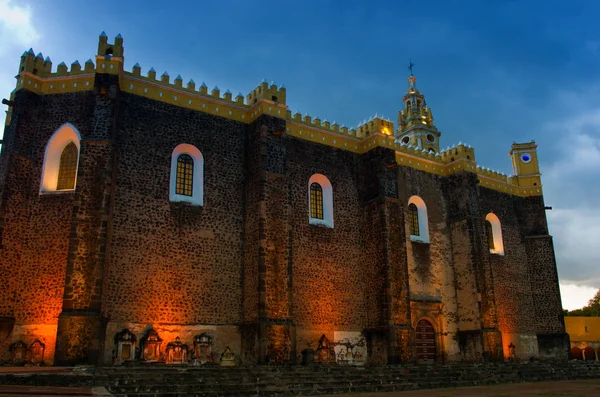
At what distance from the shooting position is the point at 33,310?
16156 millimetres

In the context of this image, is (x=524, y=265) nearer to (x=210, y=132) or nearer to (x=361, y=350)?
(x=361, y=350)

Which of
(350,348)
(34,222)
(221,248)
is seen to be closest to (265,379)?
(221,248)

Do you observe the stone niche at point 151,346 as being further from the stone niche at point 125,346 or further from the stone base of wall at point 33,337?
the stone base of wall at point 33,337

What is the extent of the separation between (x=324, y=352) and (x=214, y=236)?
618 centimetres

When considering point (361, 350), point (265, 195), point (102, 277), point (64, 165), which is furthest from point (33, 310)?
point (361, 350)

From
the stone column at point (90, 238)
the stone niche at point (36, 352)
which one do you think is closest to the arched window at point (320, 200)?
the stone column at point (90, 238)

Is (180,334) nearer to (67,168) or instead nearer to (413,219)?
(67,168)

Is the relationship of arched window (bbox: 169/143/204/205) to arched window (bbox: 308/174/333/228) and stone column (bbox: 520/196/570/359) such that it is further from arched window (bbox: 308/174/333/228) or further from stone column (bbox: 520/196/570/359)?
stone column (bbox: 520/196/570/359)

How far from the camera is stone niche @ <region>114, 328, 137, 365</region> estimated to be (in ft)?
52.7

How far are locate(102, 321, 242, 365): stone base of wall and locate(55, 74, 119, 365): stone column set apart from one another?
0.68 meters

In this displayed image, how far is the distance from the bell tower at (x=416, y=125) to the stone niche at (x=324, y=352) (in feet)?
65.4

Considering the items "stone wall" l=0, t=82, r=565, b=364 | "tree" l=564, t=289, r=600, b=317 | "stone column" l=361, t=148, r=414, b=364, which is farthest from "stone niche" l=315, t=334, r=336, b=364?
"tree" l=564, t=289, r=600, b=317

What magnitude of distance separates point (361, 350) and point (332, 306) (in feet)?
7.28

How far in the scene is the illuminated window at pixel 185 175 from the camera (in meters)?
19.1
